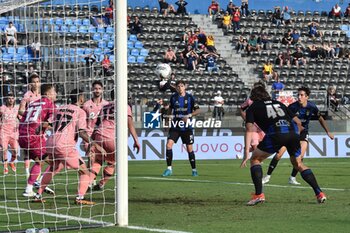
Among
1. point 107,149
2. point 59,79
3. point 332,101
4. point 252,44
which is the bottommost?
point 332,101

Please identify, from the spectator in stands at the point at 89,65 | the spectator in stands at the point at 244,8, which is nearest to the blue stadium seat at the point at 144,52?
the spectator in stands at the point at 244,8

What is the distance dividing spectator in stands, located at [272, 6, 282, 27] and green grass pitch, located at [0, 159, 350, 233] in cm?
2683

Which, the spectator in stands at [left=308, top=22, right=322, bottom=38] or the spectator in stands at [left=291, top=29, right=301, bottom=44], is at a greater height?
the spectator in stands at [left=308, top=22, right=322, bottom=38]

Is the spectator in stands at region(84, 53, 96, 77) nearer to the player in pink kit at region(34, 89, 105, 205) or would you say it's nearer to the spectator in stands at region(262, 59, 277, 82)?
the player in pink kit at region(34, 89, 105, 205)

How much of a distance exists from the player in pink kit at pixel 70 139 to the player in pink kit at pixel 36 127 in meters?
0.35

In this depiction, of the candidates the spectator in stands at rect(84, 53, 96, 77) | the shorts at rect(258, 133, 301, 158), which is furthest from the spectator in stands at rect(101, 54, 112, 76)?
the shorts at rect(258, 133, 301, 158)

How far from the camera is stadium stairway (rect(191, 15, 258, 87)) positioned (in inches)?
1682

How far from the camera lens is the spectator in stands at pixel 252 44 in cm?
4402

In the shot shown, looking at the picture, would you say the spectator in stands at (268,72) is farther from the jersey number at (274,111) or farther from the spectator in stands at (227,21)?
the jersey number at (274,111)

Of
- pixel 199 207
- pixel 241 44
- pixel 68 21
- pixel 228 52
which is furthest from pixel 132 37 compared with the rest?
pixel 199 207

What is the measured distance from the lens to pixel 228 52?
44.2m

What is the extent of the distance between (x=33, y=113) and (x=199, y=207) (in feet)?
11.0

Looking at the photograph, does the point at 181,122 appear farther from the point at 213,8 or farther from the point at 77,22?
the point at 213,8

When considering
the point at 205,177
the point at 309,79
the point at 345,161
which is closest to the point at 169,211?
the point at 205,177
